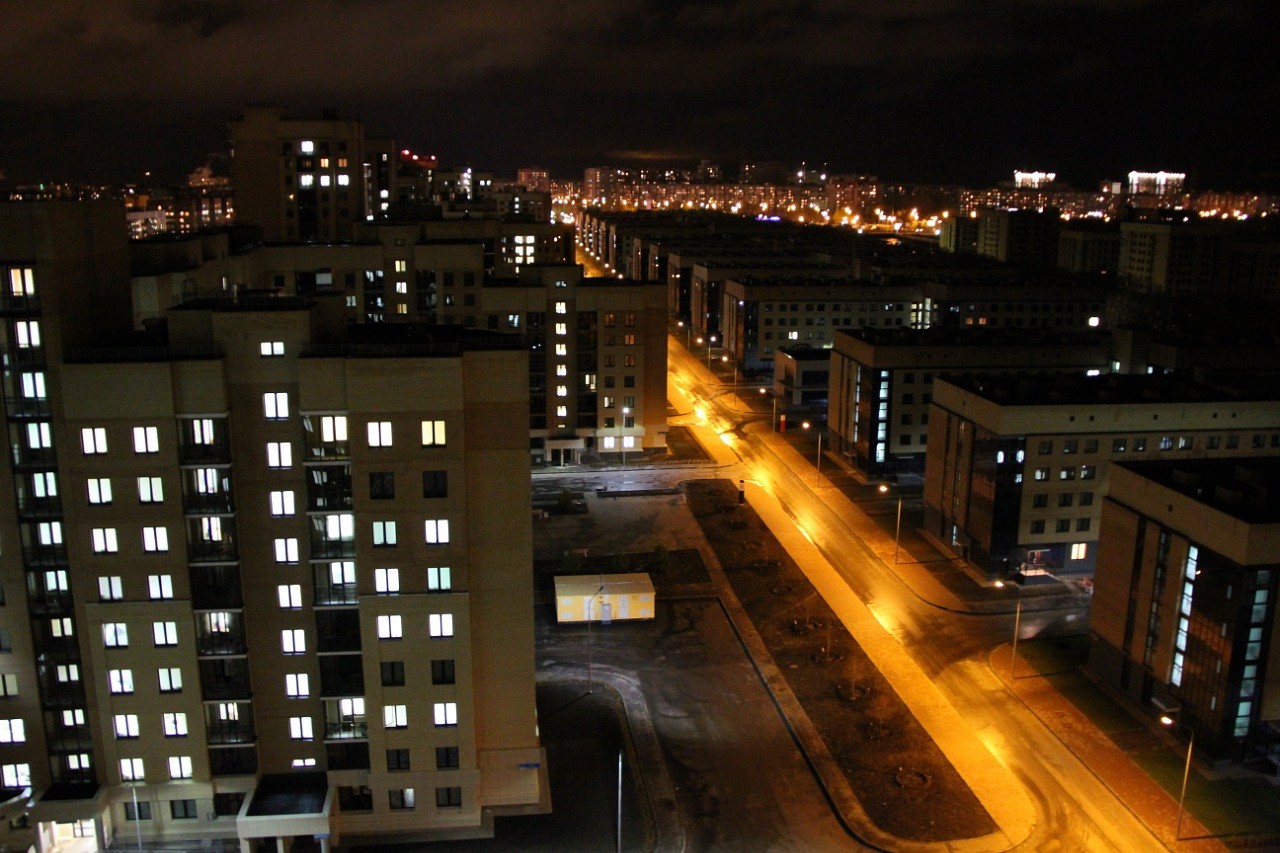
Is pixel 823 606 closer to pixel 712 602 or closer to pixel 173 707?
pixel 712 602

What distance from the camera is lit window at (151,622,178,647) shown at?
31.3 meters

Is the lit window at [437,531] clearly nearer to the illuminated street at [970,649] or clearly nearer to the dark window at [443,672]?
the dark window at [443,672]

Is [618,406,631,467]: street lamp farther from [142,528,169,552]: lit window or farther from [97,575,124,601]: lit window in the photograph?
[97,575,124,601]: lit window

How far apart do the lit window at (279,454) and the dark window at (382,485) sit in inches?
105

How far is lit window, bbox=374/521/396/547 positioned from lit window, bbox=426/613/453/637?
2.65 metres

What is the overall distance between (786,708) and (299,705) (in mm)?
18945

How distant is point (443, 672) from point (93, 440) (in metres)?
12.5

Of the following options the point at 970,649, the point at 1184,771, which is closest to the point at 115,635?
the point at 970,649

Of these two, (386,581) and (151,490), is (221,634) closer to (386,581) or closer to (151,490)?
(151,490)

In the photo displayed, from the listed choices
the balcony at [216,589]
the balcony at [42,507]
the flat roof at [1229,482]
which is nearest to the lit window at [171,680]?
the balcony at [216,589]

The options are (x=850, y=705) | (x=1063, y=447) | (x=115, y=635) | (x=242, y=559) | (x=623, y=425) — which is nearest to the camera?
(x=115, y=635)

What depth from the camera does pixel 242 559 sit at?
3178 cm

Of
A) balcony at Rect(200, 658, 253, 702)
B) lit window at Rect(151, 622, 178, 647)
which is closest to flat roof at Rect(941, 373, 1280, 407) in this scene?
balcony at Rect(200, 658, 253, 702)

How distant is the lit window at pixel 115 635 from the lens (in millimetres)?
31156
